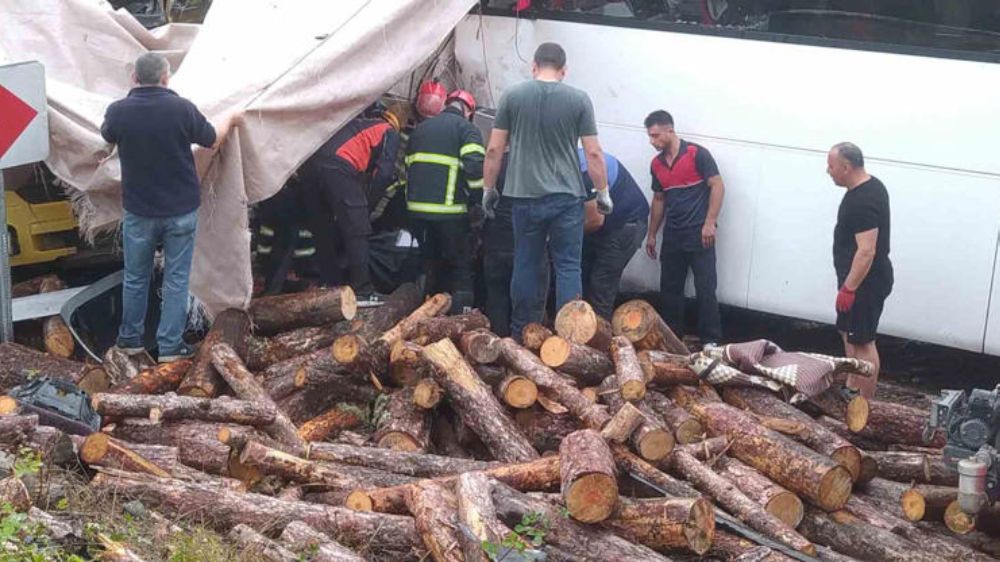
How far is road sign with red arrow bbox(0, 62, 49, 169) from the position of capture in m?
7.75

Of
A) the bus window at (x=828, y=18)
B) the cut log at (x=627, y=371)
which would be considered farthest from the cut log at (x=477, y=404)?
the bus window at (x=828, y=18)

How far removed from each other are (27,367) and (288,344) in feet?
4.92

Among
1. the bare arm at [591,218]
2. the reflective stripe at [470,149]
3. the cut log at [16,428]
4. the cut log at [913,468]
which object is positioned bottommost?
the cut log at [913,468]

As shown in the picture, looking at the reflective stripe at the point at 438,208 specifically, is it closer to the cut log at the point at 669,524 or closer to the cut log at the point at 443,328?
the cut log at the point at 443,328

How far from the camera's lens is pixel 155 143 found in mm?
8094

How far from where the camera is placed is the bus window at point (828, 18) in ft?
27.4

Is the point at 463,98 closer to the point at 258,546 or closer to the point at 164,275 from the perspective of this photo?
the point at 164,275

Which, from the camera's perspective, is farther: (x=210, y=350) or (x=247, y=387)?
(x=210, y=350)

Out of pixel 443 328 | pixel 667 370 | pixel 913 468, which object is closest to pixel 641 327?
pixel 667 370

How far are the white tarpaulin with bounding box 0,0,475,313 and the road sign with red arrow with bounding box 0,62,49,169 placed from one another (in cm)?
61

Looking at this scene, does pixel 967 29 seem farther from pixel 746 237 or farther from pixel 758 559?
pixel 758 559

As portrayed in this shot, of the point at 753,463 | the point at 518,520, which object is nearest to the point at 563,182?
the point at 753,463

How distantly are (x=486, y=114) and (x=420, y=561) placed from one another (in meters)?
5.09

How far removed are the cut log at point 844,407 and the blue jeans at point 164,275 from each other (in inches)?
151
